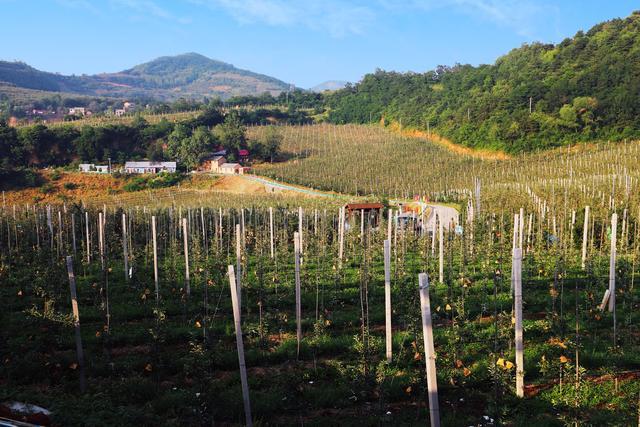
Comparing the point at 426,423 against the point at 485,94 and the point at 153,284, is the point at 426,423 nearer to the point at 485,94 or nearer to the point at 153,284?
the point at 153,284

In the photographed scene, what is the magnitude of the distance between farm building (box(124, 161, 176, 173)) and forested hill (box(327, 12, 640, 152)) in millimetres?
33947

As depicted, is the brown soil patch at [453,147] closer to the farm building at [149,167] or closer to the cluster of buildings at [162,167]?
the cluster of buildings at [162,167]

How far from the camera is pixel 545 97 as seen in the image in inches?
2371

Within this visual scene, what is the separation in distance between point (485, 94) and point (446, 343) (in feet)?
225

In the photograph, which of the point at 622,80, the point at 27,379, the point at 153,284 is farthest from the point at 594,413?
the point at 622,80

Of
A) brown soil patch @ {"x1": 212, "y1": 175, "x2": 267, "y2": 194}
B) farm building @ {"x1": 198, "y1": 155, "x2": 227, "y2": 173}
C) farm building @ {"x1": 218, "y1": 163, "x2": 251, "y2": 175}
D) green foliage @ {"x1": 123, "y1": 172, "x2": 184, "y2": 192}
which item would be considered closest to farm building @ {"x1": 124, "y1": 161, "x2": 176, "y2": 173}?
green foliage @ {"x1": 123, "y1": 172, "x2": 184, "y2": 192}

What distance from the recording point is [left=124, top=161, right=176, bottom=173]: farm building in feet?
195

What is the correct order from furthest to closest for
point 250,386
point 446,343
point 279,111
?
point 279,111, point 446,343, point 250,386

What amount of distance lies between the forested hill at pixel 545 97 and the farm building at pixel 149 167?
111 ft

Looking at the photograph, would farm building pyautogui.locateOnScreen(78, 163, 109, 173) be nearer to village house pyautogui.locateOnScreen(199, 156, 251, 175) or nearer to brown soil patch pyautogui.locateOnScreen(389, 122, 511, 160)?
village house pyautogui.locateOnScreen(199, 156, 251, 175)

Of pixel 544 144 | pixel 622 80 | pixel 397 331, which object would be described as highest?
pixel 622 80

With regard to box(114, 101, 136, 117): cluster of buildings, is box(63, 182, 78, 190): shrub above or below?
below

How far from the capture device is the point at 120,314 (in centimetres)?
1129

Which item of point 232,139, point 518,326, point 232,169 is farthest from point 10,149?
point 518,326
